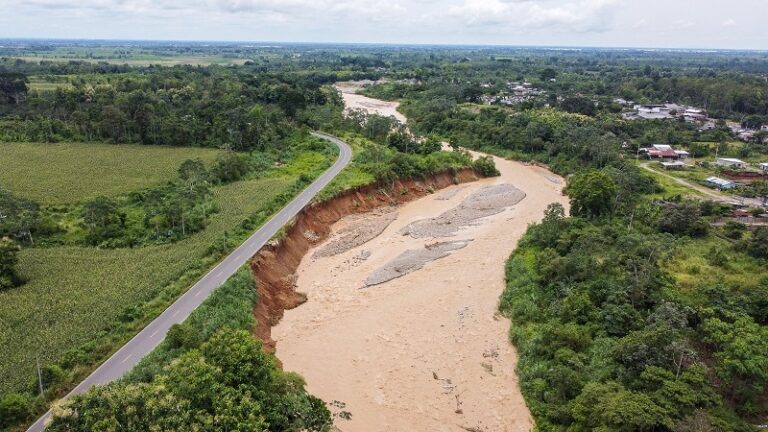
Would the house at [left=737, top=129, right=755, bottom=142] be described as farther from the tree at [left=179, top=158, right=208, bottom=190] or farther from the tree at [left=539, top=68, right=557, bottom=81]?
the tree at [left=179, top=158, right=208, bottom=190]

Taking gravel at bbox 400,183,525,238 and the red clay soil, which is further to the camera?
gravel at bbox 400,183,525,238

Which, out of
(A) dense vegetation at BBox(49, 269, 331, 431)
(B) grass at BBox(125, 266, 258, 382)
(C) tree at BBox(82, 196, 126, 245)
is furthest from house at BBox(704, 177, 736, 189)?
(C) tree at BBox(82, 196, 126, 245)

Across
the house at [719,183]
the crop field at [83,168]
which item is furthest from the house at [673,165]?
the crop field at [83,168]

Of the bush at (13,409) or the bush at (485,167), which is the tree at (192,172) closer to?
the bush at (485,167)

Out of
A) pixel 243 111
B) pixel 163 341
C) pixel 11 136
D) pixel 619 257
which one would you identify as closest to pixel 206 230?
pixel 163 341

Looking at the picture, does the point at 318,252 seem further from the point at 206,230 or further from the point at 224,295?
the point at 224,295

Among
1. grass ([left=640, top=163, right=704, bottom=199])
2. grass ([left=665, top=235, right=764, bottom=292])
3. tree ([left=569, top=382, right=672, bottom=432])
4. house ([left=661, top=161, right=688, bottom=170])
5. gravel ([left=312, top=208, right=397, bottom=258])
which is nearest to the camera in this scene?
tree ([left=569, top=382, right=672, bottom=432])
